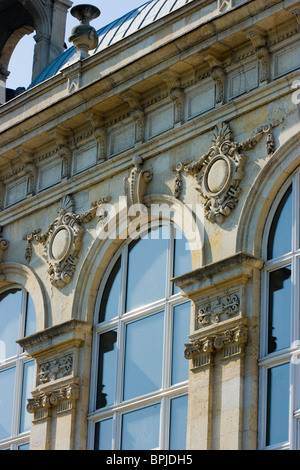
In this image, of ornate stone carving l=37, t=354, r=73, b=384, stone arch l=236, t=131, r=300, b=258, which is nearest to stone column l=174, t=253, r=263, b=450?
stone arch l=236, t=131, r=300, b=258

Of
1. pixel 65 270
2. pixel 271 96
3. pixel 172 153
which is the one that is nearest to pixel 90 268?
pixel 65 270

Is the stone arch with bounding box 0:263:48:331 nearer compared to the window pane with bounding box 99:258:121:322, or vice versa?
the window pane with bounding box 99:258:121:322

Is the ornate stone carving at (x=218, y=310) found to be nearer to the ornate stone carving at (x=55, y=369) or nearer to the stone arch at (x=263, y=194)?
the stone arch at (x=263, y=194)

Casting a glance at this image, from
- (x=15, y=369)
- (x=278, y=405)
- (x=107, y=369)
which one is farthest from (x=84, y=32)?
(x=278, y=405)

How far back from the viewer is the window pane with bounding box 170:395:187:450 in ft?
86.5

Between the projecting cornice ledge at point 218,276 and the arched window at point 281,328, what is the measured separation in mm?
299

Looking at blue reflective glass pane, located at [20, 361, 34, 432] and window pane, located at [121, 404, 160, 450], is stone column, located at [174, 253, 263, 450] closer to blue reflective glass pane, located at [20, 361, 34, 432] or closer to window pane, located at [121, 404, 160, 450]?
window pane, located at [121, 404, 160, 450]

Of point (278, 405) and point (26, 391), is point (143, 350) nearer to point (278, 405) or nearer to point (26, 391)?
point (26, 391)

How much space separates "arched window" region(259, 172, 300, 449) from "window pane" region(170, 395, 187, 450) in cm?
167

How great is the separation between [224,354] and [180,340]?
1.46 meters

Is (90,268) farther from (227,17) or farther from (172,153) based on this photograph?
(227,17)

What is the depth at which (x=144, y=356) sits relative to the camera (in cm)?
2773

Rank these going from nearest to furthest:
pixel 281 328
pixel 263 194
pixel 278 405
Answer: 1. pixel 278 405
2. pixel 281 328
3. pixel 263 194
